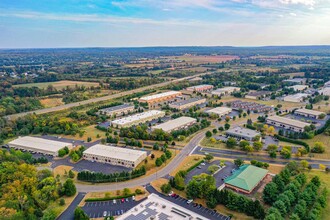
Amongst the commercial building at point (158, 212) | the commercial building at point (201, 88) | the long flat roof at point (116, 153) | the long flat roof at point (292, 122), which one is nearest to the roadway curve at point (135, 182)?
the long flat roof at point (116, 153)

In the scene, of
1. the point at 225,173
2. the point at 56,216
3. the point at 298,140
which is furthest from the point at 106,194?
the point at 298,140

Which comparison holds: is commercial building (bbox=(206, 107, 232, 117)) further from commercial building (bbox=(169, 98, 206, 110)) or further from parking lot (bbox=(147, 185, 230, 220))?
parking lot (bbox=(147, 185, 230, 220))

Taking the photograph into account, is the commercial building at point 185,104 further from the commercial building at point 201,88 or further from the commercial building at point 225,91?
the commercial building at point 201,88

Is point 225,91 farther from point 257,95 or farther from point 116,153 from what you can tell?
point 116,153

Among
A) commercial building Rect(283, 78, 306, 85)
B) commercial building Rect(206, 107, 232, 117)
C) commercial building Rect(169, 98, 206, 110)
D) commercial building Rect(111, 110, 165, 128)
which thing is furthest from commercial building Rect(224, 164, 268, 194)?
commercial building Rect(283, 78, 306, 85)

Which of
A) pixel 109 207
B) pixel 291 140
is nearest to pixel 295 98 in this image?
pixel 291 140

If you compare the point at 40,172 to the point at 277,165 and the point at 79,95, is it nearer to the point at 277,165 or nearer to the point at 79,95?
the point at 277,165
